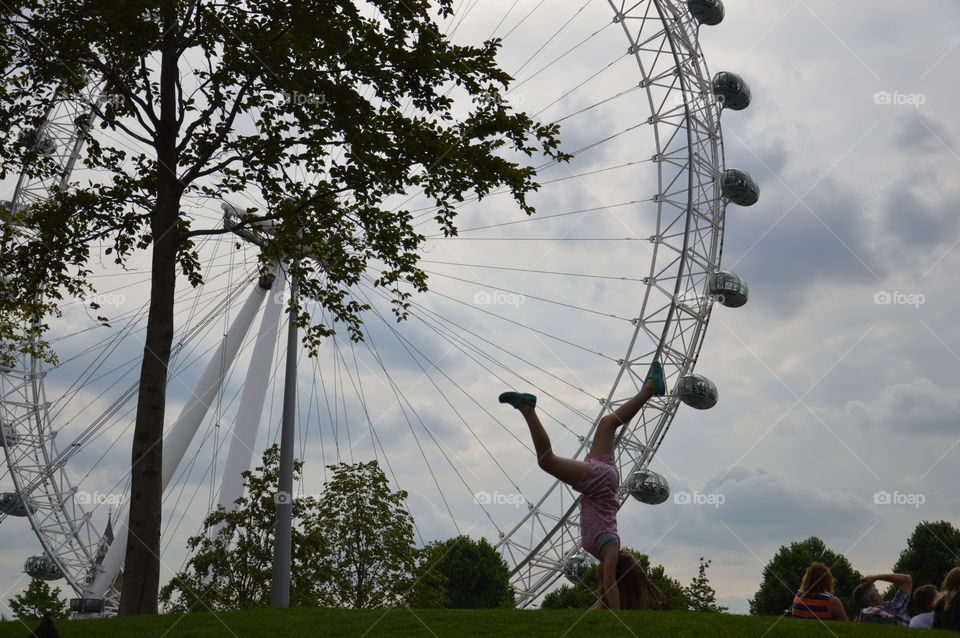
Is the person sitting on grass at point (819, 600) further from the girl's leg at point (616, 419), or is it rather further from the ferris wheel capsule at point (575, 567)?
the ferris wheel capsule at point (575, 567)

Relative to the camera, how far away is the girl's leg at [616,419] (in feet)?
23.8

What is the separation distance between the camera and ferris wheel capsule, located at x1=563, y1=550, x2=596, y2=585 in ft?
82.8

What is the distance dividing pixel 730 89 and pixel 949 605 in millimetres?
20587

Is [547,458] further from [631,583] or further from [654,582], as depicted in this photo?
[654,582]

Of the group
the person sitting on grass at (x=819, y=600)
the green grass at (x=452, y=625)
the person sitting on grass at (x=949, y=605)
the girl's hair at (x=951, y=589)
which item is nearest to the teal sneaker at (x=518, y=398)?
the green grass at (x=452, y=625)

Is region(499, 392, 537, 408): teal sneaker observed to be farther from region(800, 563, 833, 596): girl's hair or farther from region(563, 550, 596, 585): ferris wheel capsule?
region(563, 550, 596, 585): ferris wheel capsule

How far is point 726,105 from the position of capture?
27172 mm

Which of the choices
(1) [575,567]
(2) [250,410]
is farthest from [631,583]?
(1) [575,567]

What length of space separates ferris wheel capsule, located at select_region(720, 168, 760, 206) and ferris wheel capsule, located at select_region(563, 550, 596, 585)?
1106 cm

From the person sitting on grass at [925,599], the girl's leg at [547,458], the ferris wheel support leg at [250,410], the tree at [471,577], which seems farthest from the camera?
the tree at [471,577]

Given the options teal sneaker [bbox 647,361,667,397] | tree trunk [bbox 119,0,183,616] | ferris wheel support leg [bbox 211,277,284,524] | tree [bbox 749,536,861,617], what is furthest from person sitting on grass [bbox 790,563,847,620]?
tree [bbox 749,536,861,617]

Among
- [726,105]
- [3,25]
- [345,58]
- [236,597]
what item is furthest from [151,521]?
[726,105]

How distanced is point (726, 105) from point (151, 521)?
2144 centimetres

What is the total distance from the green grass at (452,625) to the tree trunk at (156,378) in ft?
2.65
